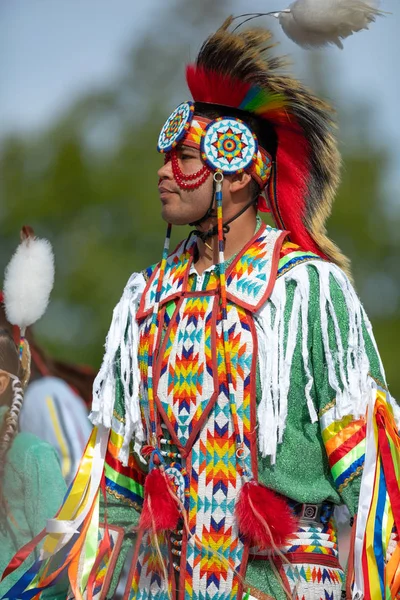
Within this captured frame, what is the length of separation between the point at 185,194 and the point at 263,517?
3.17 feet

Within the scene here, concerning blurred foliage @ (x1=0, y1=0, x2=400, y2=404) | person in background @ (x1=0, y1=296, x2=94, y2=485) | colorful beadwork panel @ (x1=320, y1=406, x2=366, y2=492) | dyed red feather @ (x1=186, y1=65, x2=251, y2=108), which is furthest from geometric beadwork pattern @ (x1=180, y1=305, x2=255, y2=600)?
blurred foliage @ (x1=0, y1=0, x2=400, y2=404)

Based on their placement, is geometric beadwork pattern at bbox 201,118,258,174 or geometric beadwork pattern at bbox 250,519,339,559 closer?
geometric beadwork pattern at bbox 250,519,339,559

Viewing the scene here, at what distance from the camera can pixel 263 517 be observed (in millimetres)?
2562

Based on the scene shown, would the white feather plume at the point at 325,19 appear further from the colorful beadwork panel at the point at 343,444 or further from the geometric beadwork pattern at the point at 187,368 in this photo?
the colorful beadwork panel at the point at 343,444

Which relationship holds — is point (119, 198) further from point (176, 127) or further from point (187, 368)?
point (187, 368)

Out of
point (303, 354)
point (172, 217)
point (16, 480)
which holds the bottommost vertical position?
point (16, 480)

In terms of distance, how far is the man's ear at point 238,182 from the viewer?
→ 2.90m

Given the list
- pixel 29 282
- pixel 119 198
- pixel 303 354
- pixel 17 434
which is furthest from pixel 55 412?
pixel 119 198

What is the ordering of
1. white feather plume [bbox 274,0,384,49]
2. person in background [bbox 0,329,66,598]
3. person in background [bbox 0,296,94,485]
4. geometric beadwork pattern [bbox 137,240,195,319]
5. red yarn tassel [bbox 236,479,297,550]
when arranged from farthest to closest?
person in background [bbox 0,296,94,485] < person in background [bbox 0,329,66,598] < geometric beadwork pattern [bbox 137,240,195,319] < white feather plume [bbox 274,0,384,49] < red yarn tassel [bbox 236,479,297,550]

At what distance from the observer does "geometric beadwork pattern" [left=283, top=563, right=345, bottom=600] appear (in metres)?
2.59

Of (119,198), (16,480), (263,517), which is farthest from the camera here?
(119,198)

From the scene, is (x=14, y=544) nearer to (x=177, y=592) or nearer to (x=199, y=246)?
(x=177, y=592)

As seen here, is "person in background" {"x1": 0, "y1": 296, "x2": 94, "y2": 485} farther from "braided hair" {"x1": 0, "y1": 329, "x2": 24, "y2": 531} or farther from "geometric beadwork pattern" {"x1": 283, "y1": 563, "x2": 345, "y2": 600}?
"geometric beadwork pattern" {"x1": 283, "y1": 563, "x2": 345, "y2": 600}

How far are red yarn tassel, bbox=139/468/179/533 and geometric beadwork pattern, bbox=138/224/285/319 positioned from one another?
512mm
